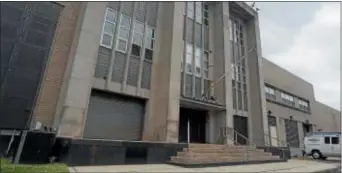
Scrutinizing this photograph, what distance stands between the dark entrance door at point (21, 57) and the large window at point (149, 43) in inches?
194

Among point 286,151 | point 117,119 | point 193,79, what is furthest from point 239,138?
point 117,119

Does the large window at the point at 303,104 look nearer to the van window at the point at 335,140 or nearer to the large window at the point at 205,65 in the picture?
the van window at the point at 335,140

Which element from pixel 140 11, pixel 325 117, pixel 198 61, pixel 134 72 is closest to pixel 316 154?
pixel 198 61

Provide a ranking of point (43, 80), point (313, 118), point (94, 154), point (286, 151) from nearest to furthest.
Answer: point (94, 154), point (43, 80), point (286, 151), point (313, 118)

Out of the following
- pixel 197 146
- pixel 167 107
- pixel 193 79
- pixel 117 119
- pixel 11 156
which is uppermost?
pixel 193 79

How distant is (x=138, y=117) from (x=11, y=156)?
566cm

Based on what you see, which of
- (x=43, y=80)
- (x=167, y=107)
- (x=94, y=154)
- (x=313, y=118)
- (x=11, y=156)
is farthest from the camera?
(x=313, y=118)

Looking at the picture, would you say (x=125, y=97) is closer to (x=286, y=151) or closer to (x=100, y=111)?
(x=100, y=111)

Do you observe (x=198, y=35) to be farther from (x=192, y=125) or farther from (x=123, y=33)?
(x=192, y=125)

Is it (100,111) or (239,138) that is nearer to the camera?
(100,111)

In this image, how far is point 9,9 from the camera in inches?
323

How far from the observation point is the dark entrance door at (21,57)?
25.3 feet

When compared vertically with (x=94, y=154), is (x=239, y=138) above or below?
above

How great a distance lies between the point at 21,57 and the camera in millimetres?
8141
